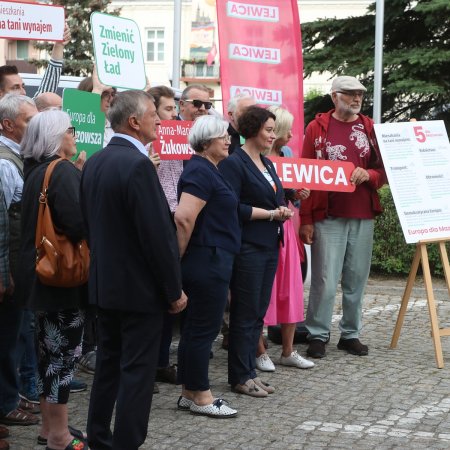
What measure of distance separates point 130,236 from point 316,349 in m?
3.47

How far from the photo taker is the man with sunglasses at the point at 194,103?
7.77 meters

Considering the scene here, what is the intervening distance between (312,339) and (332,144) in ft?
5.19

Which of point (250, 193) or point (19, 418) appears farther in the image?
point (250, 193)

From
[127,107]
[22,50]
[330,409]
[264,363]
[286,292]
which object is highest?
[22,50]

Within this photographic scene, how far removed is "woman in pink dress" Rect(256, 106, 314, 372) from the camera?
7.50 meters

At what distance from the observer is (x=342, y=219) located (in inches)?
317

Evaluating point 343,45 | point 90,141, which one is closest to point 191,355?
point 90,141

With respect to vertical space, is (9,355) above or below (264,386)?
above

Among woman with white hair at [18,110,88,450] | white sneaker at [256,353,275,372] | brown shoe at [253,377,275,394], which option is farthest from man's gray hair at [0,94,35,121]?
white sneaker at [256,353,275,372]

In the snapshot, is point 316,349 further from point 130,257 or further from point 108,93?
point 130,257

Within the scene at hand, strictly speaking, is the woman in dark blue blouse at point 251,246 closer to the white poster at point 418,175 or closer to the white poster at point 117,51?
the white poster at point 117,51

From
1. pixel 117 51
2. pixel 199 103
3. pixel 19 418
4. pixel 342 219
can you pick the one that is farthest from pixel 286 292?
pixel 19 418

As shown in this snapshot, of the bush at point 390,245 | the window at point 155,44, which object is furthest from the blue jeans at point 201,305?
the window at point 155,44

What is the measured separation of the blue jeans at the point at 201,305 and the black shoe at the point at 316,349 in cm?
187
